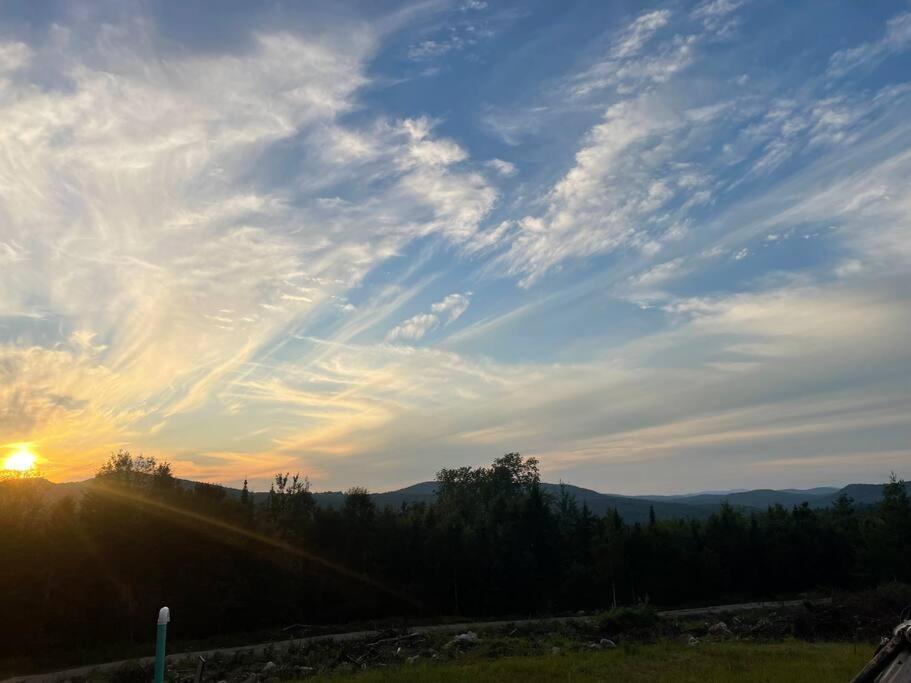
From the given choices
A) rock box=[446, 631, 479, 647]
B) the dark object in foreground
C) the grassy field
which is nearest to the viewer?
the dark object in foreground

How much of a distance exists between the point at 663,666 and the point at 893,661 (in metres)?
16.3

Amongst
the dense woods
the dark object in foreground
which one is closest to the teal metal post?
the dark object in foreground

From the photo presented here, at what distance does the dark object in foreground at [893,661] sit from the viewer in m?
4.64

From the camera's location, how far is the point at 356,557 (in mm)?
52562

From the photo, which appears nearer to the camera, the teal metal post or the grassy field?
the teal metal post

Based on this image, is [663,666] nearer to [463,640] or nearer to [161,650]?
[463,640]

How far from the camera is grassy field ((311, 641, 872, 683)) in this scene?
55.6 feet

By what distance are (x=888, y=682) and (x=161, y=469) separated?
50.8 m

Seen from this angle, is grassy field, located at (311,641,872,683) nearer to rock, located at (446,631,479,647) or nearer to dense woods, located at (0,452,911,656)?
rock, located at (446,631,479,647)

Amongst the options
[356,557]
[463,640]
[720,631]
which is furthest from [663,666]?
[356,557]

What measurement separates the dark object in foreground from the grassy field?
12.9m

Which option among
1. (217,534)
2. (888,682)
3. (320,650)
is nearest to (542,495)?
(217,534)

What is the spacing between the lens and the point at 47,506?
3809 cm

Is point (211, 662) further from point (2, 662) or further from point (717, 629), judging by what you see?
point (717, 629)
